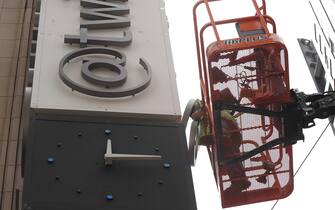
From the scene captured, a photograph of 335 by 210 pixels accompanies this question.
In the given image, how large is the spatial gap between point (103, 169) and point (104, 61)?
1.94 meters

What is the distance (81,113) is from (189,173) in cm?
158

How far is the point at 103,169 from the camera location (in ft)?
26.9

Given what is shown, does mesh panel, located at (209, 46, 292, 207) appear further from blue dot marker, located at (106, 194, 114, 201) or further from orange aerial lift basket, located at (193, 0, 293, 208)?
blue dot marker, located at (106, 194, 114, 201)

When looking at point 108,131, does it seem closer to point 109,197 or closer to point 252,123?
point 109,197

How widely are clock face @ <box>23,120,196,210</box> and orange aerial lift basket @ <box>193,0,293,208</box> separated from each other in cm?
58

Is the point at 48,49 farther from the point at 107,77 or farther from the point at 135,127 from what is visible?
the point at 135,127

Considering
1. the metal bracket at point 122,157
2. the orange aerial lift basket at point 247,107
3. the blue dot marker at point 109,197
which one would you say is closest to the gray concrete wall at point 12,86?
the metal bracket at point 122,157

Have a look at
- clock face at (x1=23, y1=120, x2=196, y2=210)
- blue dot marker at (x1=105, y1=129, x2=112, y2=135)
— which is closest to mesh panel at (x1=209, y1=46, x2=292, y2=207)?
clock face at (x1=23, y1=120, x2=196, y2=210)

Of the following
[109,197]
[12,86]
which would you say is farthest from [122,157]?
[12,86]

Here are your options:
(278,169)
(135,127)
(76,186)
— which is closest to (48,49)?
(135,127)

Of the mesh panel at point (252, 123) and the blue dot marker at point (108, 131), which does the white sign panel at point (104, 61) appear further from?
the mesh panel at point (252, 123)

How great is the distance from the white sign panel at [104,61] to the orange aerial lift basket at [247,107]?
36.8 inches

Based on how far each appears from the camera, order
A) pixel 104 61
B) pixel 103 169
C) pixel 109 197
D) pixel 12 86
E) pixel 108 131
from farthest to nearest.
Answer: pixel 12 86 → pixel 104 61 → pixel 108 131 → pixel 103 169 → pixel 109 197

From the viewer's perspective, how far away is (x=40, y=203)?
298 inches
